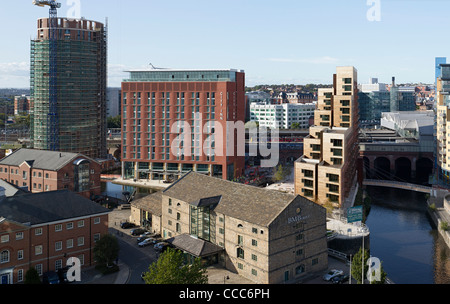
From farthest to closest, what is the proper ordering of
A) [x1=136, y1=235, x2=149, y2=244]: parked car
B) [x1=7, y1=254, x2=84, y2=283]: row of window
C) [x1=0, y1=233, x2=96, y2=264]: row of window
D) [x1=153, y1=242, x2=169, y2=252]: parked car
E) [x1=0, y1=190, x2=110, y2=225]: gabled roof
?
[x1=136, y1=235, x2=149, y2=244]: parked car < [x1=153, y1=242, x2=169, y2=252]: parked car < [x1=0, y1=190, x2=110, y2=225]: gabled roof < [x1=7, y1=254, x2=84, y2=283]: row of window < [x1=0, y1=233, x2=96, y2=264]: row of window

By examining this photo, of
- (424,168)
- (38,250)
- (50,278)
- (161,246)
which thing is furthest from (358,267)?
(424,168)

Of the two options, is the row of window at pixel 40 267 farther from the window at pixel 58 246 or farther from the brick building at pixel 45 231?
the window at pixel 58 246

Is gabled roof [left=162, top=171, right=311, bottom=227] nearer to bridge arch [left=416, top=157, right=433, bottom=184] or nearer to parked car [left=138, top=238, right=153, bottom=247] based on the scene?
parked car [left=138, top=238, right=153, bottom=247]

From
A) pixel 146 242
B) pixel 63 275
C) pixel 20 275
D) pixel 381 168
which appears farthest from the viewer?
pixel 381 168

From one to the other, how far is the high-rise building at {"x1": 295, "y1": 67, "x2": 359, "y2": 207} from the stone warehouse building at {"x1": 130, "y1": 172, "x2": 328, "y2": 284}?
86.6 feet

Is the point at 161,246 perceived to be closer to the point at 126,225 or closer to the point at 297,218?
the point at 126,225

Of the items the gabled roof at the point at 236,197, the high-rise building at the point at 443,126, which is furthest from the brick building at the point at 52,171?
the high-rise building at the point at 443,126

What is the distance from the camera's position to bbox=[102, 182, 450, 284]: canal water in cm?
5631

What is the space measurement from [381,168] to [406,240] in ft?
239

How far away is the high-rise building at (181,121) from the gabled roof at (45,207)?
2163 inches

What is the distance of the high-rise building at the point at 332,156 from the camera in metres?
77.4

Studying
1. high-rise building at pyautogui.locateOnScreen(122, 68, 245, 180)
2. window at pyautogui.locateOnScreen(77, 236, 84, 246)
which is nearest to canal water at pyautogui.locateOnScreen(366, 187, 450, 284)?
high-rise building at pyautogui.locateOnScreen(122, 68, 245, 180)

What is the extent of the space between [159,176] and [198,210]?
5915cm

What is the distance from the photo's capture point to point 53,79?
120 m
